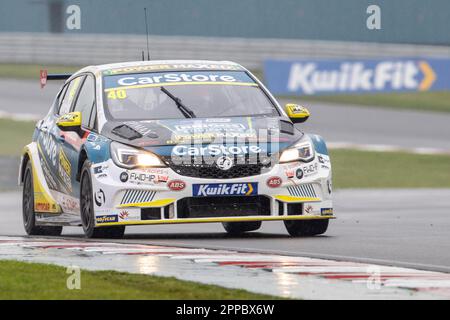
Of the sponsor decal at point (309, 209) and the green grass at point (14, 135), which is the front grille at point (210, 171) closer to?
the sponsor decal at point (309, 209)

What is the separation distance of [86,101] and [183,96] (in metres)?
0.96

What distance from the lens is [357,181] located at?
992 inches

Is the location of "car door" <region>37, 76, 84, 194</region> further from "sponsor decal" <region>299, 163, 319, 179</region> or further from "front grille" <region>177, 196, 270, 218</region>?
"sponsor decal" <region>299, 163, 319, 179</region>

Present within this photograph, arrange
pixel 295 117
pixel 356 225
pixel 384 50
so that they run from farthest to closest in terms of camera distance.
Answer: pixel 384 50 < pixel 356 225 < pixel 295 117

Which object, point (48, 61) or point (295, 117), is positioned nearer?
point (295, 117)

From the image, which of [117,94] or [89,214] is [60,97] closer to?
[117,94]

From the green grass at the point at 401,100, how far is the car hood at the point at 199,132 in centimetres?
2413

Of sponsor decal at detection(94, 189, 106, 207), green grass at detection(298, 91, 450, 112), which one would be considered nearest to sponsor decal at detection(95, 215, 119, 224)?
sponsor decal at detection(94, 189, 106, 207)

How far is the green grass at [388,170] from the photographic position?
24.7 metres

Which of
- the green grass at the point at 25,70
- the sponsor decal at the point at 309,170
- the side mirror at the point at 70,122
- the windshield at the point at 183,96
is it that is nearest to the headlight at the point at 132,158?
the windshield at the point at 183,96

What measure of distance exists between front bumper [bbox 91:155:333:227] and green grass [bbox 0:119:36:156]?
1635cm
